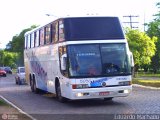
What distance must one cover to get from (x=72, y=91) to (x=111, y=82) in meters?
1.54

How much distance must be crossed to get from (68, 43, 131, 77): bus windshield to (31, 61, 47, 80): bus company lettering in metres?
5.66

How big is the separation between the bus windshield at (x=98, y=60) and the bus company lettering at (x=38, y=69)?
5664 mm

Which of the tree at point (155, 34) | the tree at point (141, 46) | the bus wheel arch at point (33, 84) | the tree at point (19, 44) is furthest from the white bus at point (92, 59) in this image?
the tree at point (19, 44)

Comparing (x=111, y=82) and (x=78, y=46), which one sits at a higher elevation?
(x=78, y=46)

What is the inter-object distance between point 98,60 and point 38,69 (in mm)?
8197

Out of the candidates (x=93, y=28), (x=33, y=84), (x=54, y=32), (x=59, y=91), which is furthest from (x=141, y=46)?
(x=93, y=28)

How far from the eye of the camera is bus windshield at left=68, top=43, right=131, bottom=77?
707 inches

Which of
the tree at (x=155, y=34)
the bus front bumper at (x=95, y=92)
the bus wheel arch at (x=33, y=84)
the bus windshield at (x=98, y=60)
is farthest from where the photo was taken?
the tree at (x=155, y=34)

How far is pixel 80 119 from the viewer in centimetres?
1418

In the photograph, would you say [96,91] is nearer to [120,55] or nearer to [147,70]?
[120,55]

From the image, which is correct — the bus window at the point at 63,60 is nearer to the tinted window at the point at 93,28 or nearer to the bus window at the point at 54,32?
the tinted window at the point at 93,28

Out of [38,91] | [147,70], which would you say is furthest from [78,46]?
[147,70]

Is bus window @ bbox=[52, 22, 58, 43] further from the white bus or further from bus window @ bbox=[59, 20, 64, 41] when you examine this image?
bus window @ bbox=[59, 20, 64, 41]

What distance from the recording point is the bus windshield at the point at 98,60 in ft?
58.9
